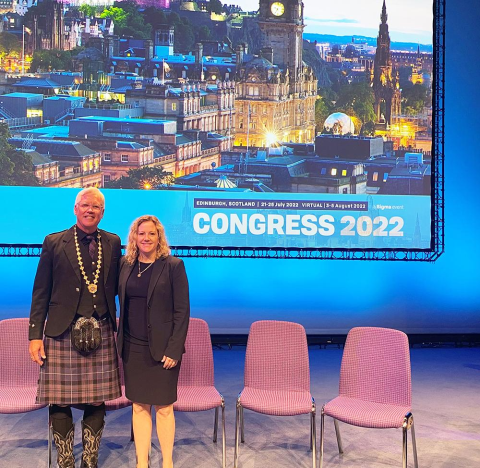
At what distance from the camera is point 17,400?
4.23 m

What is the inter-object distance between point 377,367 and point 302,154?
10.9ft

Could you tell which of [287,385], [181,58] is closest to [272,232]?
[181,58]

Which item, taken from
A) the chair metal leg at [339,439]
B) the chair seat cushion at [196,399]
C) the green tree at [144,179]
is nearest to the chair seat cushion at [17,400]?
the chair seat cushion at [196,399]

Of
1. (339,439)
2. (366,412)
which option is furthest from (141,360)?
(339,439)

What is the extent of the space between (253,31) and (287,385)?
4.00m

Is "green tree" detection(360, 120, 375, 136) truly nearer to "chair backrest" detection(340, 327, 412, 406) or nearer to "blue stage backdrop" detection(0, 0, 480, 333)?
"blue stage backdrop" detection(0, 0, 480, 333)

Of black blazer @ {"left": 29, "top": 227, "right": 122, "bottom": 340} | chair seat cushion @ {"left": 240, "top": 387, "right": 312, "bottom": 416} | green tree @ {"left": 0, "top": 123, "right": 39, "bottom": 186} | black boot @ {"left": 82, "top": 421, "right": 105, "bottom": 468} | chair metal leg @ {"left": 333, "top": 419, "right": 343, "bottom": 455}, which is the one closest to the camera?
black blazer @ {"left": 29, "top": 227, "right": 122, "bottom": 340}

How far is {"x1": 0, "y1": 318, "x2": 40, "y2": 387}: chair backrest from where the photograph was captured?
4527mm

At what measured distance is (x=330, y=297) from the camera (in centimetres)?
735

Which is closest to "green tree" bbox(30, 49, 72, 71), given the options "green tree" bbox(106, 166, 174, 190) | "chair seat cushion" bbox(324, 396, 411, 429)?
"green tree" bbox(106, 166, 174, 190)

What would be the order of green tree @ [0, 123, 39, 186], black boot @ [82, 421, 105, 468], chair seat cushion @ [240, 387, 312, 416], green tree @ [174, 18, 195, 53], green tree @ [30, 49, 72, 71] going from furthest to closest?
green tree @ [174, 18, 195, 53], green tree @ [30, 49, 72, 71], green tree @ [0, 123, 39, 186], chair seat cushion @ [240, 387, 312, 416], black boot @ [82, 421, 105, 468]

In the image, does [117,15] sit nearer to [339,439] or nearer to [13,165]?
[13,165]

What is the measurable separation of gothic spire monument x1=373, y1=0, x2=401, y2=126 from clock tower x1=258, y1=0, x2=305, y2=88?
75cm

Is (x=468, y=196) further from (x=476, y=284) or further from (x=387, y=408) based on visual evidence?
(x=387, y=408)
